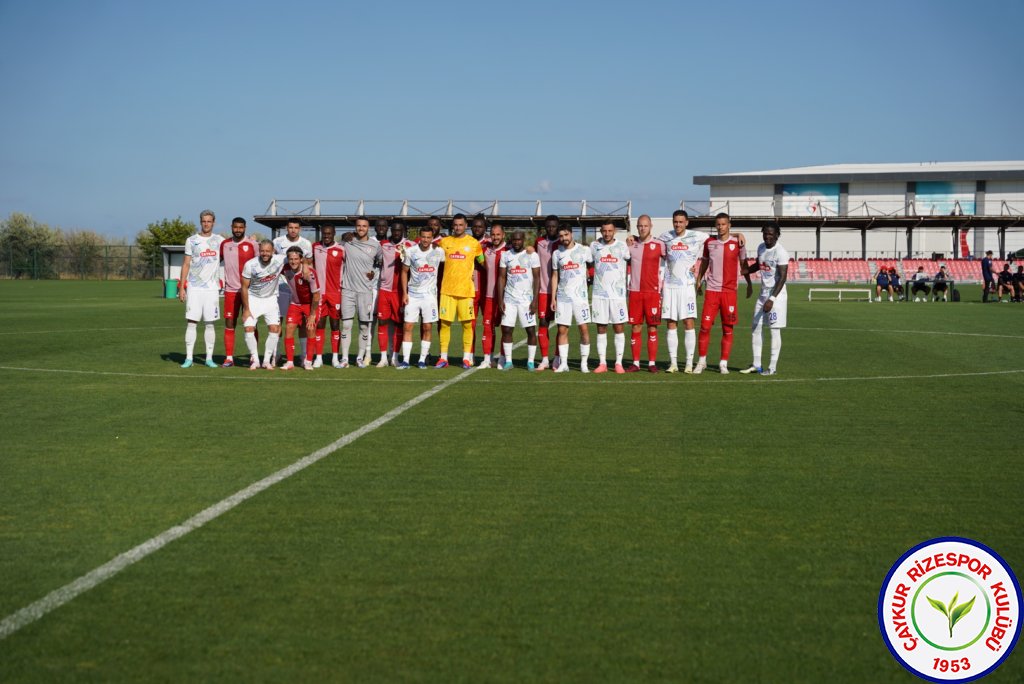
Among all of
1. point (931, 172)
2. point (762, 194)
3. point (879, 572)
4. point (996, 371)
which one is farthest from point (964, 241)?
point (879, 572)

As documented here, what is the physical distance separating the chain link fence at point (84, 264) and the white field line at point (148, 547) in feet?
237

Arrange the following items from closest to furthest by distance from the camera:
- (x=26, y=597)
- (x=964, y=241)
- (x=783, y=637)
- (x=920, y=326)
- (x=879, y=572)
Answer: (x=783, y=637)
(x=26, y=597)
(x=879, y=572)
(x=920, y=326)
(x=964, y=241)

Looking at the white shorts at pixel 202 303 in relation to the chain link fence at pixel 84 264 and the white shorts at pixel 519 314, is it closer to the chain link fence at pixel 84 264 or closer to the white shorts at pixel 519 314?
the white shorts at pixel 519 314

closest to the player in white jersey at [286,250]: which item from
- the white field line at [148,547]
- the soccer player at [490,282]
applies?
the soccer player at [490,282]

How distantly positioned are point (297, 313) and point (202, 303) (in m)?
1.36

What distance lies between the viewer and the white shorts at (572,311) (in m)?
14.0

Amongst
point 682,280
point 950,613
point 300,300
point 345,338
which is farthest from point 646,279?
point 950,613

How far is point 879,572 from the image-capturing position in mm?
5164

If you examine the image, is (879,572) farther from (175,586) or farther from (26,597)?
(26,597)

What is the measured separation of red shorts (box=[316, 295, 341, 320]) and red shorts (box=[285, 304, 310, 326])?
7.7 inches

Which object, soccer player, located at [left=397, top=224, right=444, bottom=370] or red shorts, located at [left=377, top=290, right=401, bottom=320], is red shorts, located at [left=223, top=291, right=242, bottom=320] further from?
soccer player, located at [left=397, top=224, right=444, bottom=370]

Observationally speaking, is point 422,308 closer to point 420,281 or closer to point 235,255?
point 420,281

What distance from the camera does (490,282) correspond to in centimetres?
1436

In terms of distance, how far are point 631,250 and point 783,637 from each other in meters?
9.93
